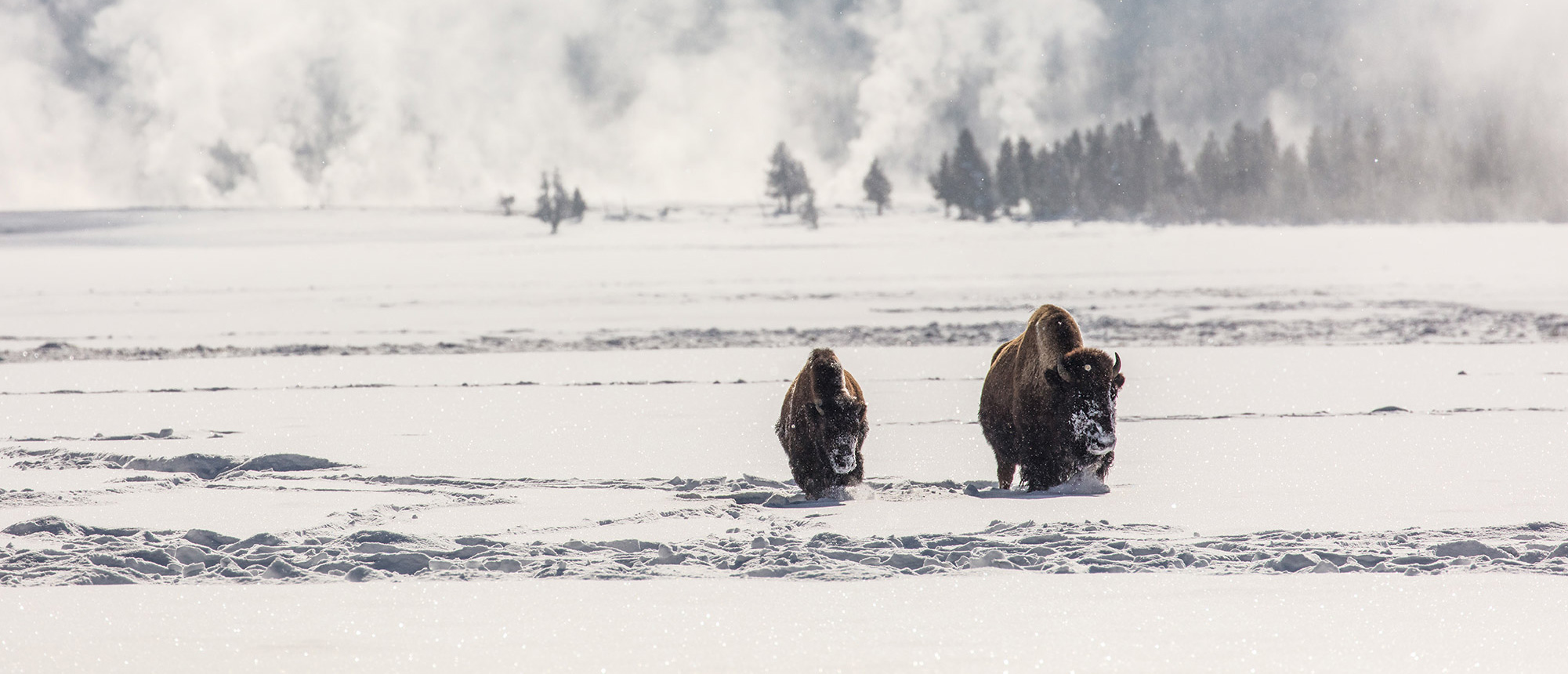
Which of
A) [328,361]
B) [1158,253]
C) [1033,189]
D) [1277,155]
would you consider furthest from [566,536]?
[1277,155]

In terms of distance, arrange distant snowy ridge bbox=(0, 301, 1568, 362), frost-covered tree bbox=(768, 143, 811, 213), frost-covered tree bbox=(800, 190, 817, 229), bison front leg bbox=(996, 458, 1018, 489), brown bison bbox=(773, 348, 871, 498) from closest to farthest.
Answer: brown bison bbox=(773, 348, 871, 498) → bison front leg bbox=(996, 458, 1018, 489) → distant snowy ridge bbox=(0, 301, 1568, 362) → frost-covered tree bbox=(800, 190, 817, 229) → frost-covered tree bbox=(768, 143, 811, 213)

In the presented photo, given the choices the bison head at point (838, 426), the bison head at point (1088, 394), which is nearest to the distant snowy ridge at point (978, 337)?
the bison head at point (1088, 394)

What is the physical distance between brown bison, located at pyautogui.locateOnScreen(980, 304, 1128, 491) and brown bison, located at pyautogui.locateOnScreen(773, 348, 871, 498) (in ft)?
3.03

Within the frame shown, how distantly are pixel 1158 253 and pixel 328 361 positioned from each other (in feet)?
114

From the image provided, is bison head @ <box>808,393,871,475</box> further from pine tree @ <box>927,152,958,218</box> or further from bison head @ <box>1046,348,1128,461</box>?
pine tree @ <box>927,152,958,218</box>

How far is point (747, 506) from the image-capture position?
8.12m

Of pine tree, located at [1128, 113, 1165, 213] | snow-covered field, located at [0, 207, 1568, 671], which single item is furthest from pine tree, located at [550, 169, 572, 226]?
snow-covered field, located at [0, 207, 1568, 671]

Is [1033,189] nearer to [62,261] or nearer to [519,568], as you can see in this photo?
[62,261]

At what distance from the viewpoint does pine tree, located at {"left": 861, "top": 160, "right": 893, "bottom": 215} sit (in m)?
102

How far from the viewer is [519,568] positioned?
639cm

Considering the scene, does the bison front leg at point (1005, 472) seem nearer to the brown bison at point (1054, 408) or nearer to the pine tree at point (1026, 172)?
the brown bison at point (1054, 408)

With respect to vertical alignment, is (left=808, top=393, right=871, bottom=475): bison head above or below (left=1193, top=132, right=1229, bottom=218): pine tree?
below

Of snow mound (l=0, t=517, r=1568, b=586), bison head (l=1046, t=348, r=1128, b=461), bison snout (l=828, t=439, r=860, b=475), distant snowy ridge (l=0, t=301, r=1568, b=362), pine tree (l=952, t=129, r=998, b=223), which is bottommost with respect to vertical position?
distant snowy ridge (l=0, t=301, r=1568, b=362)

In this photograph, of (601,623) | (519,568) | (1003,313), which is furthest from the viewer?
(1003,313)
